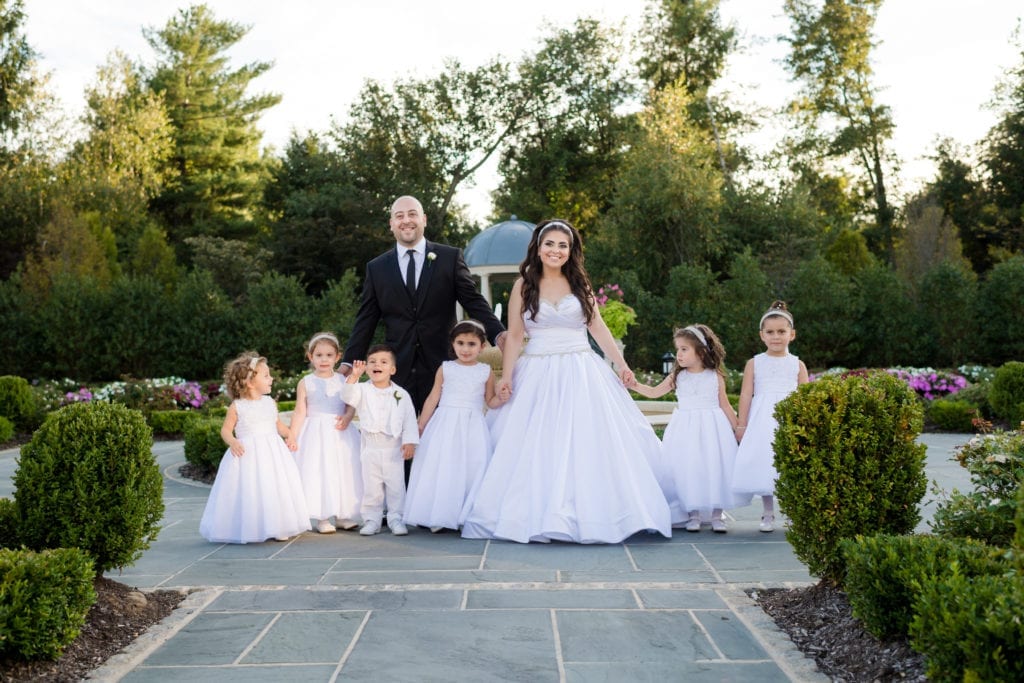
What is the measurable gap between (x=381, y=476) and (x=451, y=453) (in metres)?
0.54

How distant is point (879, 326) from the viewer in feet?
68.6

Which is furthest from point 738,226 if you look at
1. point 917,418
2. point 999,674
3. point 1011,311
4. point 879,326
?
point 999,674

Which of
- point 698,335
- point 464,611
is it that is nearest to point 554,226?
point 698,335

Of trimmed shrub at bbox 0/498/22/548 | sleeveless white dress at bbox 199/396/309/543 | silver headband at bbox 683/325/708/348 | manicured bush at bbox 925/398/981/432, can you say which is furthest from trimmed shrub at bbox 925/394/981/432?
trimmed shrub at bbox 0/498/22/548

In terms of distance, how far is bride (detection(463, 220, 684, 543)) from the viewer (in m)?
5.88

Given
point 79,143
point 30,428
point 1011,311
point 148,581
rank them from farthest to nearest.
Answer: point 79,143 → point 1011,311 → point 30,428 → point 148,581

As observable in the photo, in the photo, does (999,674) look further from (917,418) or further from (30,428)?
(30,428)

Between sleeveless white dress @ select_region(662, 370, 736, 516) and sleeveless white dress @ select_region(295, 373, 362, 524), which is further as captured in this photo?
sleeveless white dress @ select_region(295, 373, 362, 524)

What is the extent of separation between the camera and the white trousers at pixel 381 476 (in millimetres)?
6414

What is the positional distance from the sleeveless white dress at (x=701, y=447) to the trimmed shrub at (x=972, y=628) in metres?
3.22

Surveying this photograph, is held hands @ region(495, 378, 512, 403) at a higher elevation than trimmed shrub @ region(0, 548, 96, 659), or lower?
higher

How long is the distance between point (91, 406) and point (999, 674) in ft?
13.3

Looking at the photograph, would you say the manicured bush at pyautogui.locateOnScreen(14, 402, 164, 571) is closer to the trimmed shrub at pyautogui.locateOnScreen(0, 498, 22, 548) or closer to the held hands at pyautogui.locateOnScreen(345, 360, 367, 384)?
the trimmed shrub at pyautogui.locateOnScreen(0, 498, 22, 548)

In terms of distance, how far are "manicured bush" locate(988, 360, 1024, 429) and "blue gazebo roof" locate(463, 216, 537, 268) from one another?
7.61 meters
